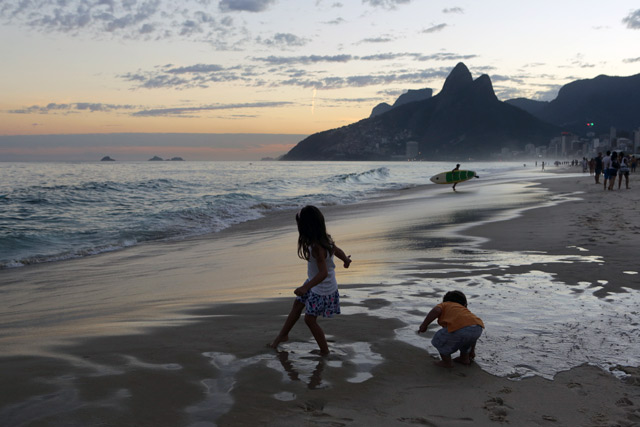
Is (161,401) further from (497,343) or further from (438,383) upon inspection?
(497,343)

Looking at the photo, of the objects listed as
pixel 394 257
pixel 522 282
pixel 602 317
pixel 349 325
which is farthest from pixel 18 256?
pixel 602 317

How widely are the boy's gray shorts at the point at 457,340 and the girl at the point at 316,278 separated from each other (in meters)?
0.99

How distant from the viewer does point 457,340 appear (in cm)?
414

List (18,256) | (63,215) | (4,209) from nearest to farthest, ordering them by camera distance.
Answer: (18,256)
(63,215)
(4,209)

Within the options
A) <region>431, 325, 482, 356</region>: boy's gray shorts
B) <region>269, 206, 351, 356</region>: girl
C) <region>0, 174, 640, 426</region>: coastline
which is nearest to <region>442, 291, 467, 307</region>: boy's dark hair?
<region>431, 325, 482, 356</region>: boy's gray shorts

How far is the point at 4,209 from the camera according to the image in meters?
23.4

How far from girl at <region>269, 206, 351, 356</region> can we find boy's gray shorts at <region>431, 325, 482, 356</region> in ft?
3.25

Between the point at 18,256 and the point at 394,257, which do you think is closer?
the point at 394,257

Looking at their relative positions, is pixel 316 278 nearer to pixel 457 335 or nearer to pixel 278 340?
pixel 278 340

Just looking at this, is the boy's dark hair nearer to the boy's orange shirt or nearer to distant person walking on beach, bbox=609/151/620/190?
the boy's orange shirt

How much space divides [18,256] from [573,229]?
524 inches

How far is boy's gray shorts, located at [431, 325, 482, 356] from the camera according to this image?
4148 mm

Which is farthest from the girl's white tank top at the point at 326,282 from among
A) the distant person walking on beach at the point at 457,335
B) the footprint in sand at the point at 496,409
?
the footprint in sand at the point at 496,409

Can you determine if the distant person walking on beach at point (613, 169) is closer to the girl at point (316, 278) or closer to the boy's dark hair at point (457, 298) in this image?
the boy's dark hair at point (457, 298)
